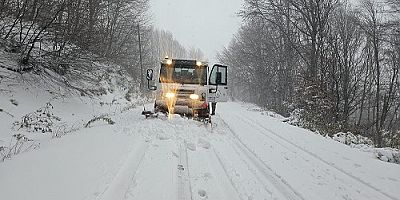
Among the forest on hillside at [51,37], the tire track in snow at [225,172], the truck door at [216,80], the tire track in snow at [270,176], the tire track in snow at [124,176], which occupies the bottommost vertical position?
the tire track in snow at [270,176]

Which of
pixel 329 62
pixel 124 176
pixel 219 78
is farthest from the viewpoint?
pixel 329 62

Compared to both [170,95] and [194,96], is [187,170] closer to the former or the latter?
[194,96]

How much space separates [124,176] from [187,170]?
127 cm

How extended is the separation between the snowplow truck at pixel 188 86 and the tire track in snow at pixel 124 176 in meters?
5.49

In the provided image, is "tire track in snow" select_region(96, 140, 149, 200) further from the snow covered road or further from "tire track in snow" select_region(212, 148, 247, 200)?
"tire track in snow" select_region(212, 148, 247, 200)

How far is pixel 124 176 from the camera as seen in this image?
558 cm

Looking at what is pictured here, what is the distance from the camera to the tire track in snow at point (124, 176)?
4.68m

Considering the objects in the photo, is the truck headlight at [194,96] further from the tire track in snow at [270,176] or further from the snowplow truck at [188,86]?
the tire track in snow at [270,176]

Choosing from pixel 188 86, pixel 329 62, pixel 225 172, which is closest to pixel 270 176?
pixel 225 172

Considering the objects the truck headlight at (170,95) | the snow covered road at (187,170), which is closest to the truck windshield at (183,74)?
the truck headlight at (170,95)

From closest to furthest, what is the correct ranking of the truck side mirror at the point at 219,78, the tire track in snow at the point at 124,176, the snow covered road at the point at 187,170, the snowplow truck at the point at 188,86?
the tire track in snow at the point at 124,176 < the snow covered road at the point at 187,170 < the snowplow truck at the point at 188,86 < the truck side mirror at the point at 219,78

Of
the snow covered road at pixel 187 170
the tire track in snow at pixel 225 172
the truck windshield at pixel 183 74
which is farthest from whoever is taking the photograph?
the truck windshield at pixel 183 74

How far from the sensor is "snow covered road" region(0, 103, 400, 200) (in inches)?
196

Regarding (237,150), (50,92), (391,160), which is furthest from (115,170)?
(50,92)
